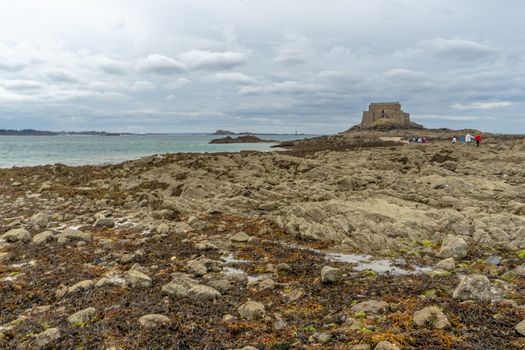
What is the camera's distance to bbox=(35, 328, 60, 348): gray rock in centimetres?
533

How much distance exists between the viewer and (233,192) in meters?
17.4

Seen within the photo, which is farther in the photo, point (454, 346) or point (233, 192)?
point (233, 192)

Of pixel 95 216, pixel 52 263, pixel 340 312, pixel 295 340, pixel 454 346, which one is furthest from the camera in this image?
pixel 95 216

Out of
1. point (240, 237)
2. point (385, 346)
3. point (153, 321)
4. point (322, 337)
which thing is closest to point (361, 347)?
point (385, 346)

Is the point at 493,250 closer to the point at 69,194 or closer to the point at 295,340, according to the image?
the point at 295,340

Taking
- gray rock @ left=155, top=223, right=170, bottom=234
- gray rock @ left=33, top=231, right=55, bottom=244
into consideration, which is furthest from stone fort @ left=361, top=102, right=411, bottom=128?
gray rock @ left=33, top=231, right=55, bottom=244

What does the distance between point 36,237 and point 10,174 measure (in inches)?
798

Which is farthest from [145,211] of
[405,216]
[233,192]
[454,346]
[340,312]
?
[454,346]

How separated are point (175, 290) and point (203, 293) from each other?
50 cm

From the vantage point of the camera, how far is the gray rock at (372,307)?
597 centimetres

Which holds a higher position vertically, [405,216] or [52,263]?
[405,216]

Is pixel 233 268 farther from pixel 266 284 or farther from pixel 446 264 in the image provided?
pixel 446 264

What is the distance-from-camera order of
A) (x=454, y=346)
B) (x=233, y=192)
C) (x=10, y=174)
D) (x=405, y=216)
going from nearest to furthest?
(x=454, y=346), (x=405, y=216), (x=233, y=192), (x=10, y=174)

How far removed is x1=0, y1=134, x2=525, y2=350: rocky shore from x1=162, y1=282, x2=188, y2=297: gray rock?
0.02 meters
